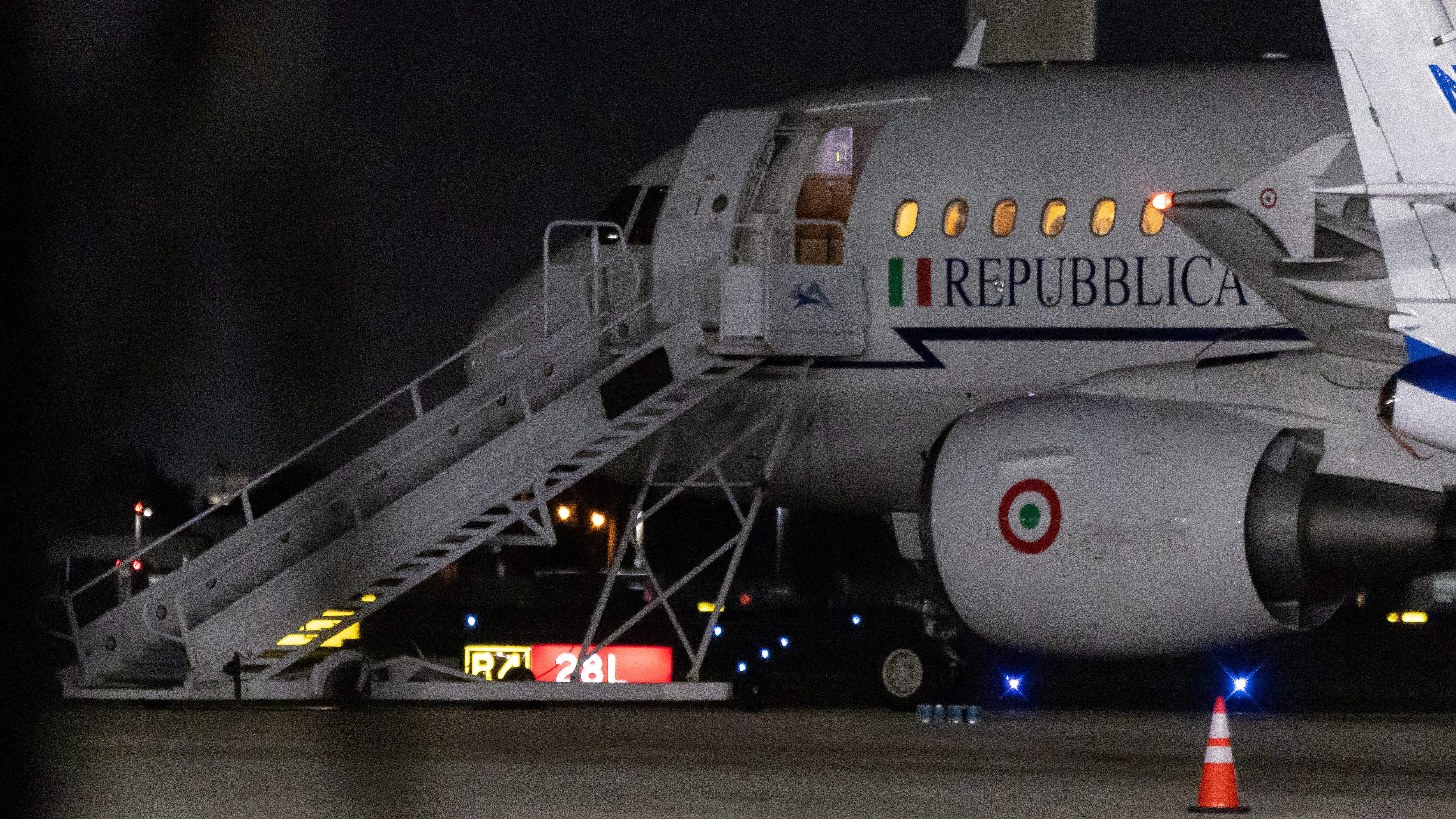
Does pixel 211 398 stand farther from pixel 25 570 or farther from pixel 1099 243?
pixel 1099 243

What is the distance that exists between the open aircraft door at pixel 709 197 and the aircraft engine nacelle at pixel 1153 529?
3459mm

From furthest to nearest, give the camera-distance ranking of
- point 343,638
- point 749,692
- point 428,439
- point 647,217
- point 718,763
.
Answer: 1. point 343,638
2. point 647,217
3. point 428,439
4. point 749,692
5. point 718,763

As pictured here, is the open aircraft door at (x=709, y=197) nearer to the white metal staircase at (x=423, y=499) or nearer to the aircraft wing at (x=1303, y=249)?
the white metal staircase at (x=423, y=499)

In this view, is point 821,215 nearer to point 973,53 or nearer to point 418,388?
point 973,53

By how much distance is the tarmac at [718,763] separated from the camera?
8961mm

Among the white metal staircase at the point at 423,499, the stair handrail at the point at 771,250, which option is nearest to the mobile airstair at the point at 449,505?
the white metal staircase at the point at 423,499

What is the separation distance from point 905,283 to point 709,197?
1944 mm

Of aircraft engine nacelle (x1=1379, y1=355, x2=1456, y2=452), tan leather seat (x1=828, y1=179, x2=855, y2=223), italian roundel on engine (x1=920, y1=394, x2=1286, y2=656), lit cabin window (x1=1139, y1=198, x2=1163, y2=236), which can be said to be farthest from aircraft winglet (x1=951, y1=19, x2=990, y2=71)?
aircraft engine nacelle (x1=1379, y1=355, x2=1456, y2=452)

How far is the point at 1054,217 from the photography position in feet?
47.1

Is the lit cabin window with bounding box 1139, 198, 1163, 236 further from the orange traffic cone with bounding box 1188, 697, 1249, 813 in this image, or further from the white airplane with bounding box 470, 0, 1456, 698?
the orange traffic cone with bounding box 1188, 697, 1249, 813

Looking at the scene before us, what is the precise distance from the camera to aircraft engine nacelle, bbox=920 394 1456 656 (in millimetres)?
12039

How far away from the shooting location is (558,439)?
14984 millimetres

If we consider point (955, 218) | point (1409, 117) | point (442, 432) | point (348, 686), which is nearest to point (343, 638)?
point (348, 686)

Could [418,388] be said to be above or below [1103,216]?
below
